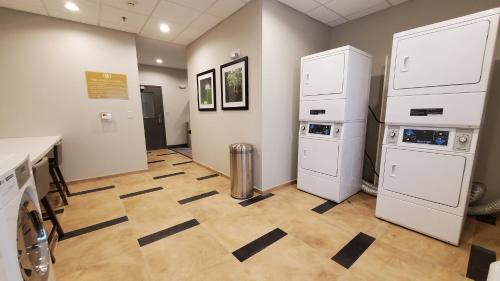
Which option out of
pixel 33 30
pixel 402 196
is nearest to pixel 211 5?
pixel 33 30

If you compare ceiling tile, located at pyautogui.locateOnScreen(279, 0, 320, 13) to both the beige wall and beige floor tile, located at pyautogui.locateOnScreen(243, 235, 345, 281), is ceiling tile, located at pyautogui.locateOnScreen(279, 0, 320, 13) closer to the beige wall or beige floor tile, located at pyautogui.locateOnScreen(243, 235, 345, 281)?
the beige wall

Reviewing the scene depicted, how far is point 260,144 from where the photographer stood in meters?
2.83

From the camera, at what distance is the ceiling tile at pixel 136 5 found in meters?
2.62

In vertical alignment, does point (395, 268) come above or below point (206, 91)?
below

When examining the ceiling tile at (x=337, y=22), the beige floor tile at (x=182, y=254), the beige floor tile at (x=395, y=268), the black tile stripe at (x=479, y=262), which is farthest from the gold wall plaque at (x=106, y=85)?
the black tile stripe at (x=479, y=262)

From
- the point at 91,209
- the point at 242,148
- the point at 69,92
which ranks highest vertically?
the point at 69,92

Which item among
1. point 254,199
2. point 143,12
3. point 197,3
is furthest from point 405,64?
point 143,12

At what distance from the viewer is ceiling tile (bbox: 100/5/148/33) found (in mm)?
2854

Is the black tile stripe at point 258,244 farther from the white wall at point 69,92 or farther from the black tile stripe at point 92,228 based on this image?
the white wall at point 69,92

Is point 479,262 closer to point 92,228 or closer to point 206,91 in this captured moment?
point 92,228

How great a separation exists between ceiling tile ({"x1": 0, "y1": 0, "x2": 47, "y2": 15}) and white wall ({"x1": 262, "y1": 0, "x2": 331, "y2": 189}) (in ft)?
9.77

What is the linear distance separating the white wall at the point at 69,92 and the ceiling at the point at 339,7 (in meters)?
3.03

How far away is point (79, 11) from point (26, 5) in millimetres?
585

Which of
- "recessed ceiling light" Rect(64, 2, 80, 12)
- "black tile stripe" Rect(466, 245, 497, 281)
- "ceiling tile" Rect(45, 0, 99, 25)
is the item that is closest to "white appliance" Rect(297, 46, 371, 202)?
"black tile stripe" Rect(466, 245, 497, 281)
